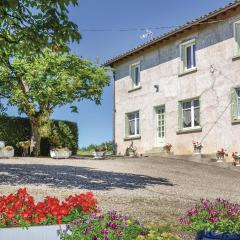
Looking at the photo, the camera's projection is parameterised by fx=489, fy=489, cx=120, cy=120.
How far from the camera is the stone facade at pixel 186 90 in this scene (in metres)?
21.1

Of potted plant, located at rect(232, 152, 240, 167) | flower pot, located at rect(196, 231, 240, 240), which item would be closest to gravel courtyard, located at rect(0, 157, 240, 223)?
potted plant, located at rect(232, 152, 240, 167)

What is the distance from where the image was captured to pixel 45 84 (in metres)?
25.3

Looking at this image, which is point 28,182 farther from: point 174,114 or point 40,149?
point 40,149

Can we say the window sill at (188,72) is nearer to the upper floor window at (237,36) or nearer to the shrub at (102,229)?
the upper floor window at (237,36)

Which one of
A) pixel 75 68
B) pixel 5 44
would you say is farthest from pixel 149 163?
pixel 5 44

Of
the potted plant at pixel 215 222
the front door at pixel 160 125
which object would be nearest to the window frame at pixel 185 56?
the front door at pixel 160 125

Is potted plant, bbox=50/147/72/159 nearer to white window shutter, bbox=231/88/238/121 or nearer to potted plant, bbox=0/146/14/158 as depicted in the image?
potted plant, bbox=0/146/14/158

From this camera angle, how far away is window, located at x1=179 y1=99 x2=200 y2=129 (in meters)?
22.8

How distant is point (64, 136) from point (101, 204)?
18779mm

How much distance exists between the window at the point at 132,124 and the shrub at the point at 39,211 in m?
20.8

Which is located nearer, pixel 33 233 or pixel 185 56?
pixel 33 233

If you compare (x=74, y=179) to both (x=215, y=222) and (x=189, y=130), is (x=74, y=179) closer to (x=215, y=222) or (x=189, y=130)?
(x=215, y=222)

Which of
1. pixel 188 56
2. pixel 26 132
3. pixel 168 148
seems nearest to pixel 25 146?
pixel 26 132

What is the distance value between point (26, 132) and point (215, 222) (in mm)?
22224
